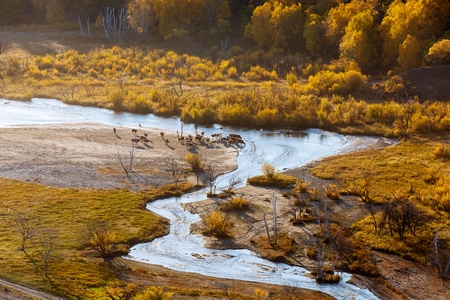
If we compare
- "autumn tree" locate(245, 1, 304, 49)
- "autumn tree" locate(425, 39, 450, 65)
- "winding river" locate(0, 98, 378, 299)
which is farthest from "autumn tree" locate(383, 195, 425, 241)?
"autumn tree" locate(245, 1, 304, 49)

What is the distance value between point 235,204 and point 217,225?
2.25 m

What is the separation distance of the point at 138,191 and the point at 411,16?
29505 mm

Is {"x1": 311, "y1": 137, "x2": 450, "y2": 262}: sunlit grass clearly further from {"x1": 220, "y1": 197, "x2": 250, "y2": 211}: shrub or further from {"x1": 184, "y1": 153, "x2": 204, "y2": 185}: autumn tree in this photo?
{"x1": 184, "y1": 153, "x2": 204, "y2": 185}: autumn tree

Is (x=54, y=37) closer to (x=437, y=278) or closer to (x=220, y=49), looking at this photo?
(x=220, y=49)

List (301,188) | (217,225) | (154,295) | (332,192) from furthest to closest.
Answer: (301,188) → (332,192) → (217,225) → (154,295)

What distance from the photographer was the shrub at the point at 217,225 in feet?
67.2

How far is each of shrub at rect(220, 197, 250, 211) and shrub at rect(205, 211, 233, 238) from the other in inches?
53.6

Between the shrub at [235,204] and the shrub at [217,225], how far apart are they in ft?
4.47

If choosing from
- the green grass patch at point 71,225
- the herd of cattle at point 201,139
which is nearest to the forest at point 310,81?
the green grass patch at point 71,225

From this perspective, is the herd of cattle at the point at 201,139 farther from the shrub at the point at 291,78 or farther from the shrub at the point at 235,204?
the shrub at the point at 291,78

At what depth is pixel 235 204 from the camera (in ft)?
74.6

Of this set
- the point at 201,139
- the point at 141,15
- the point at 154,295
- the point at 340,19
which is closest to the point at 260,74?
the point at 340,19

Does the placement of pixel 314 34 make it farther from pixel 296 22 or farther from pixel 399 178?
pixel 399 178

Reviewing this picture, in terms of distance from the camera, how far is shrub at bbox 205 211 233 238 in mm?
20492
